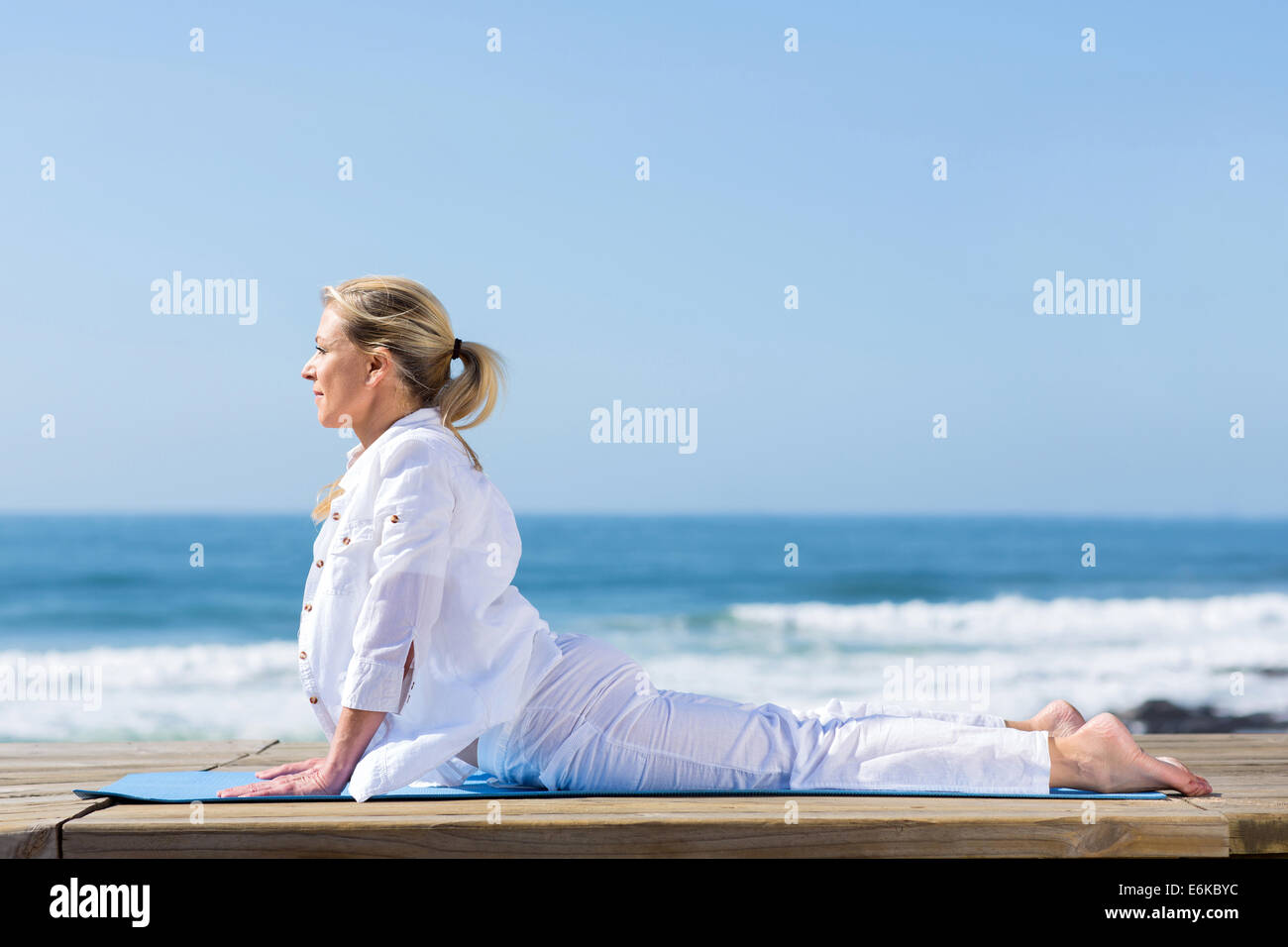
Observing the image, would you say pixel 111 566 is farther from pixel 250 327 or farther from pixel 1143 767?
pixel 1143 767

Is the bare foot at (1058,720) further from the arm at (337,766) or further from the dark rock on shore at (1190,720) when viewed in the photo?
the dark rock on shore at (1190,720)

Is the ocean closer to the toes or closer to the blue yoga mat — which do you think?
the blue yoga mat

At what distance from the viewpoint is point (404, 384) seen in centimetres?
251

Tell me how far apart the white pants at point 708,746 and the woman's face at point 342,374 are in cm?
67

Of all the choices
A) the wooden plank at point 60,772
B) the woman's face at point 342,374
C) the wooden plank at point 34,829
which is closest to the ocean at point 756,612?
the wooden plank at point 60,772

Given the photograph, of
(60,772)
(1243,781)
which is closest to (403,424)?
(60,772)

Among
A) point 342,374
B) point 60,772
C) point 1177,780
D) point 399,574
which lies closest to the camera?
point 399,574

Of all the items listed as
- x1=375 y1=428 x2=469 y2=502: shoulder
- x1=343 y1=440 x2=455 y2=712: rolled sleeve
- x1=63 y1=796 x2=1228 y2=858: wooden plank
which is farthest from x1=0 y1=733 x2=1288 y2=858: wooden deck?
x1=375 y1=428 x2=469 y2=502: shoulder

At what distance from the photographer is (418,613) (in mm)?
2271

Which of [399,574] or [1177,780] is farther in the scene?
[1177,780]

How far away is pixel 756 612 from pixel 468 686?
12.1 meters

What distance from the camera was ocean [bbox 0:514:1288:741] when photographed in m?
10.5

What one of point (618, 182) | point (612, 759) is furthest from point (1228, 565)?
point (612, 759)

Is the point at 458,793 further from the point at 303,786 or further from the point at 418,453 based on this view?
the point at 418,453
